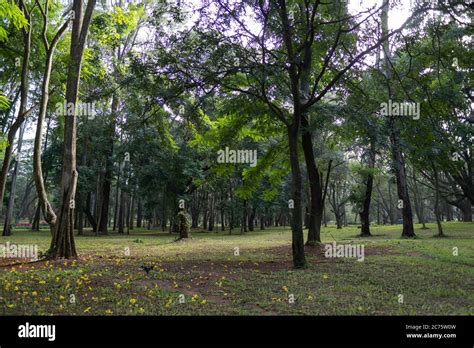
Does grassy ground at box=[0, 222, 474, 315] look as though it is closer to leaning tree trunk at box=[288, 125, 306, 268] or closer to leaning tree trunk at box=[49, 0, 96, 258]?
leaning tree trunk at box=[288, 125, 306, 268]

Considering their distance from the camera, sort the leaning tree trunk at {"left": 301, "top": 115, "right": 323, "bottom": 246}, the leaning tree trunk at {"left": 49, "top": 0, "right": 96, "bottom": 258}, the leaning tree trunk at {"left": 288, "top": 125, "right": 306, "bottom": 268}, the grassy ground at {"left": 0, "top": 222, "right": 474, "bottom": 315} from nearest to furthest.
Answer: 1. the grassy ground at {"left": 0, "top": 222, "right": 474, "bottom": 315}
2. the leaning tree trunk at {"left": 288, "top": 125, "right": 306, "bottom": 268}
3. the leaning tree trunk at {"left": 49, "top": 0, "right": 96, "bottom": 258}
4. the leaning tree trunk at {"left": 301, "top": 115, "right": 323, "bottom": 246}

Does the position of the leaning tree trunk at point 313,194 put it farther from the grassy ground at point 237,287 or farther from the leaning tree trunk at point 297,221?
the leaning tree trunk at point 297,221

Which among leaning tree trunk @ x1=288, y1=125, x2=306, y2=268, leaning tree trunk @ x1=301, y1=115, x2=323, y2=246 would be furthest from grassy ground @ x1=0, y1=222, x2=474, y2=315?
leaning tree trunk @ x1=301, y1=115, x2=323, y2=246

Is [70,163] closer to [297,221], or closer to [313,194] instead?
[297,221]

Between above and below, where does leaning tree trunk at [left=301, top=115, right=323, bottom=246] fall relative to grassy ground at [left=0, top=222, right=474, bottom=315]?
above

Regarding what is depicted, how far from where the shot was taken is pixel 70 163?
11.0 m

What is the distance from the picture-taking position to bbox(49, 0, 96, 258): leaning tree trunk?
10.7 metres

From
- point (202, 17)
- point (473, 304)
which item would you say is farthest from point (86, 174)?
A: point (473, 304)

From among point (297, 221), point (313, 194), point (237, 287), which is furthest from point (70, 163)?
point (313, 194)

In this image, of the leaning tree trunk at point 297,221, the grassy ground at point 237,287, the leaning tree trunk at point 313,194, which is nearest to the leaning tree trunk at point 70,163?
the grassy ground at point 237,287

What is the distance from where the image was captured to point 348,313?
18.1 ft

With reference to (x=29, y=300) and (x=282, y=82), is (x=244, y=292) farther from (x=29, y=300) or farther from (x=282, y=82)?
(x=282, y=82)

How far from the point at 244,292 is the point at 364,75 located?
814 centimetres

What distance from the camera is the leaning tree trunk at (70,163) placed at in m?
10.7
